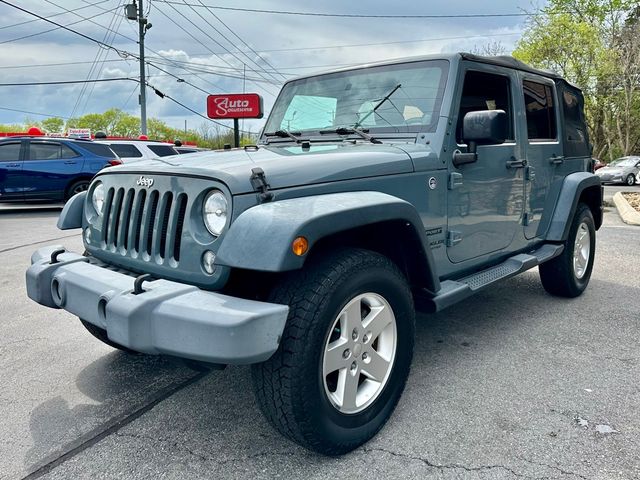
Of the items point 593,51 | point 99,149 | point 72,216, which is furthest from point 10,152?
point 593,51

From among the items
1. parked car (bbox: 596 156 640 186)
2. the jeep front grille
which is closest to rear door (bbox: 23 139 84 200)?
the jeep front grille

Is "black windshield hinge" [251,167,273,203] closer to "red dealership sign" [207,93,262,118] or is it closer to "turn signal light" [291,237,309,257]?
"turn signal light" [291,237,309,257]

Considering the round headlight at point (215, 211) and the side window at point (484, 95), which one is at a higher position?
the side window at point (484, 95)

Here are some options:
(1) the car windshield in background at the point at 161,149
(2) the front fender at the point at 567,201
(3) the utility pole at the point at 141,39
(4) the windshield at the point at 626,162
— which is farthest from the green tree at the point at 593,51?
(2) the front fender at the point at 567,201

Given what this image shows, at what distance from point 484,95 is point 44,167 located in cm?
1067

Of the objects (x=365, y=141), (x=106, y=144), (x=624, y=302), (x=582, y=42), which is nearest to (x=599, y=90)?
(x=582, y=42)

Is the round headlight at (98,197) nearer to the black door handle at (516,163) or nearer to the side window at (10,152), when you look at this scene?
the black door handle at (516,163)

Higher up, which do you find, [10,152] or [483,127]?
[10,152]

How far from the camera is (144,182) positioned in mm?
2598

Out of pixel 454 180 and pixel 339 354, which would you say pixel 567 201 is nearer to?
pixel 454 180

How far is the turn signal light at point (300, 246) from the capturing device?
6.68ft

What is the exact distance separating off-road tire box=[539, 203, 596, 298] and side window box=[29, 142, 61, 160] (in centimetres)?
1070

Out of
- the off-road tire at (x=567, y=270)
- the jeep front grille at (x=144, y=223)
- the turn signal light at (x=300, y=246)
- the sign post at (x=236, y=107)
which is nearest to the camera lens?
the turn signal light at (x=300, y=246)

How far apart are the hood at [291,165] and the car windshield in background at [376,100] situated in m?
0.34
